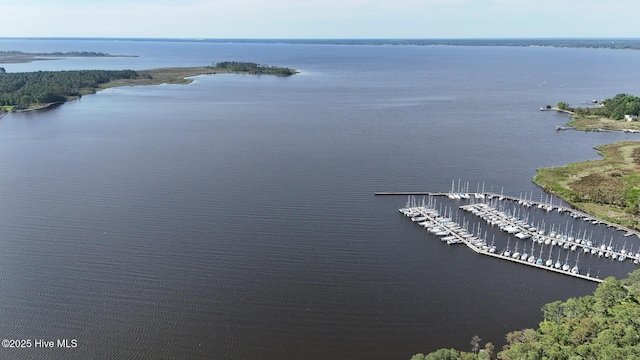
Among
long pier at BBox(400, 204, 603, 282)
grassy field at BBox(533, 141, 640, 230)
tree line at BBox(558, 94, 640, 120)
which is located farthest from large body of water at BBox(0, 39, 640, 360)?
tree line at BBox(558, 94, 640, 120)

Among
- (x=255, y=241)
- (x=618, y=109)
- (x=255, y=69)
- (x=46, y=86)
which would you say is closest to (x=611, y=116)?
(x=618, y=109)

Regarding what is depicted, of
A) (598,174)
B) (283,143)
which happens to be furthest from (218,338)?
(598,174)

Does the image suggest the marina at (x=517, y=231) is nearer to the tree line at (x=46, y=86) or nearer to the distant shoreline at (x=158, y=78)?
the tree line at (x=46, y=86)

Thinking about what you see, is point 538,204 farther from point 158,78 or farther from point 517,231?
point 158,78

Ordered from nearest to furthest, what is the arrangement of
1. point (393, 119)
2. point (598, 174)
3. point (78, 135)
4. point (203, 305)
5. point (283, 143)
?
point (203, 305) → point (598, 174) → point (283, 143) → point (78, 135) → point (393, 119)

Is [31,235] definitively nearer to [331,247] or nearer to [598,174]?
[331,247]

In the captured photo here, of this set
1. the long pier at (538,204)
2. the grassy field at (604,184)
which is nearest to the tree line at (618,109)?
the grassy field at (604,184)

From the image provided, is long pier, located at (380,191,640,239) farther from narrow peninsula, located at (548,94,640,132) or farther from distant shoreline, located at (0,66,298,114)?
distant shoreline, located at (0,66,298,114)
